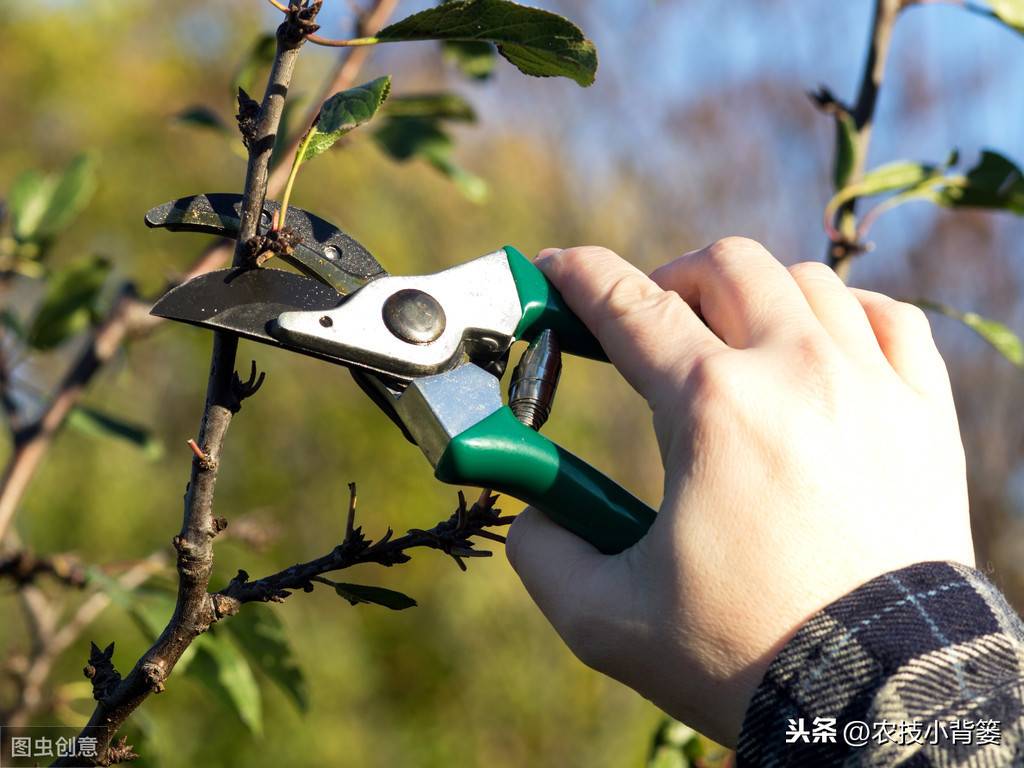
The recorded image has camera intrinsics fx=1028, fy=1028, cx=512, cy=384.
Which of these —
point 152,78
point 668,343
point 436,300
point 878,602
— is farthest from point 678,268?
point 152,78

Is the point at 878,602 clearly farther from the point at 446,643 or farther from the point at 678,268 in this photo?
the point at 446,643

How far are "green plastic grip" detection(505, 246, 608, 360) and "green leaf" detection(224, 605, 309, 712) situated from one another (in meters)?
0.70

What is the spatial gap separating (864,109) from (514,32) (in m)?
0.95

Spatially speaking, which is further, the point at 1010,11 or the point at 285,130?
the point at 285,130

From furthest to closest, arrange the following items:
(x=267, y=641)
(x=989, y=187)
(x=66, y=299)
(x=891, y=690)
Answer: (x=66, y=299), (x=989, y=187), (x=267, y=641), (x=891, y=690)

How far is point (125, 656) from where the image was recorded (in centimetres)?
504

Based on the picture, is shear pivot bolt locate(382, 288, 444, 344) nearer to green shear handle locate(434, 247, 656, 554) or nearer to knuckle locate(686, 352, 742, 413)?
green shear handle locate(434, 247, 656, 554)

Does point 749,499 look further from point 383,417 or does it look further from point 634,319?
point 383,417

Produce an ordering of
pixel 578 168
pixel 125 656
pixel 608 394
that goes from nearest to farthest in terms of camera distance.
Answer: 1. pixel 125 656
2. pixel 608 394
3. pixel 578 168

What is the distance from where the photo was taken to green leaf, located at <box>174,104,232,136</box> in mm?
2207

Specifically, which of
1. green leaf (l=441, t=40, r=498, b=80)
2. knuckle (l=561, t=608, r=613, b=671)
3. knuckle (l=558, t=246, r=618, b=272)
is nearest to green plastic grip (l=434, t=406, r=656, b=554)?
knuckle (l=561, t=608, r=613, b=671)

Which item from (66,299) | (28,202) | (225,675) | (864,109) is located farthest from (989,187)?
(28,202)

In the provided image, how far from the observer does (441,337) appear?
1.20 metres

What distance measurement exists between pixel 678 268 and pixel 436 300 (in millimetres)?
286
